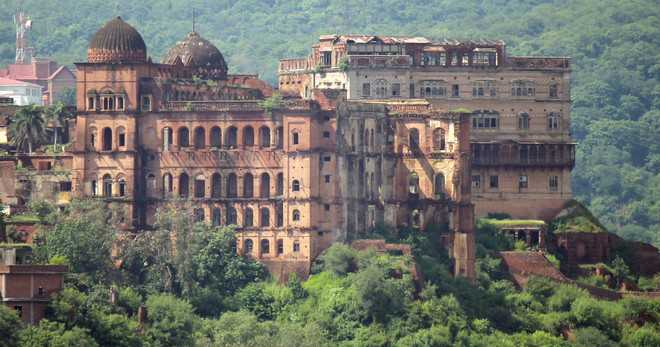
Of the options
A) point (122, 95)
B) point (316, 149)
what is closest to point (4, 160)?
point (122, 95)

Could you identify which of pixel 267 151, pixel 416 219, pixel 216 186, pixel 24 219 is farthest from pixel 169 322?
pixel 416 219

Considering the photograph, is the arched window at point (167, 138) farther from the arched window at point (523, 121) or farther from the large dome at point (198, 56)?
the arched window at point (523, 121)

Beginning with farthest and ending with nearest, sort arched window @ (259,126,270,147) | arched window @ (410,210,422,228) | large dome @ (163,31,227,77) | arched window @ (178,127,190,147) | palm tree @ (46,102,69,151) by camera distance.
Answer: palm tree @ (46,102,69,151) < arched window @ (410,210,422,228) < large dome @ (163,31,227,77) < arched window @ (178,127,190,147) < arched window @ (259,126,270,147)

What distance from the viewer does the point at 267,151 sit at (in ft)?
470

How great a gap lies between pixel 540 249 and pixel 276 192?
643 inches

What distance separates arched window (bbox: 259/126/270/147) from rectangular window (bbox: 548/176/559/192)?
1987cm

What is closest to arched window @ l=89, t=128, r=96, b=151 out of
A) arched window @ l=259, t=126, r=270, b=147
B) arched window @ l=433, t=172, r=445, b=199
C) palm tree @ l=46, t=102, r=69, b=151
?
arched window @ l=259, t=126, r=270, b=147

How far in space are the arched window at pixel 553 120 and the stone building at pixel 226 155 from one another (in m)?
11.8

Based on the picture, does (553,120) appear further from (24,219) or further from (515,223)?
(24,219)

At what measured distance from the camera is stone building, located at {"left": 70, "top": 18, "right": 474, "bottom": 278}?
142 metres

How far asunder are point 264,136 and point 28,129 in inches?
607

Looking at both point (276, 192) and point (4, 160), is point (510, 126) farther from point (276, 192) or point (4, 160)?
point (4, 160)

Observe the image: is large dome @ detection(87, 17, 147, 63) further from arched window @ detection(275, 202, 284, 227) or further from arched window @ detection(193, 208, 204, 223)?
arched window @ detection(275, 202, 284, 227)

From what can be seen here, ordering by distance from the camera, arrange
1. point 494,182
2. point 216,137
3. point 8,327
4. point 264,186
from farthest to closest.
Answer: point 494,182, point 216,137, point 264,186, point 8,327
